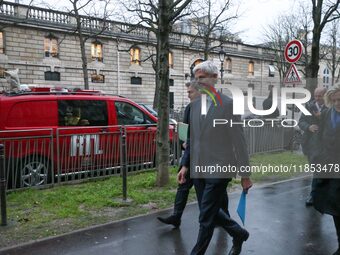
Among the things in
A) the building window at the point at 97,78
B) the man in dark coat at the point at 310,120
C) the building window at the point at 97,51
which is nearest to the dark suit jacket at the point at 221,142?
the man in dark coat at the point at 310,120

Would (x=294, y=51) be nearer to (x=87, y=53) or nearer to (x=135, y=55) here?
(x=87, y=53)

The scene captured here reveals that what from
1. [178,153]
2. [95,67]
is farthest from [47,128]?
[95,67]

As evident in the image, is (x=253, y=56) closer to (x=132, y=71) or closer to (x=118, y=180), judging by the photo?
(x=132, y=71)

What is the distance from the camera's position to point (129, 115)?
9.23 m

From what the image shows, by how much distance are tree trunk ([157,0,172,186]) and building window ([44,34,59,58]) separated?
32.0 m

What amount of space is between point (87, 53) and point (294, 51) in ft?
100

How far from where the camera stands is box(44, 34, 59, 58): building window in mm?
36562

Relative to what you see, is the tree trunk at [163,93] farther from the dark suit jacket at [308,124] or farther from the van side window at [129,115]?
the dark suit jacket at [308,124]

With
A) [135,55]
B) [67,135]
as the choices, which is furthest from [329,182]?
[135,55]

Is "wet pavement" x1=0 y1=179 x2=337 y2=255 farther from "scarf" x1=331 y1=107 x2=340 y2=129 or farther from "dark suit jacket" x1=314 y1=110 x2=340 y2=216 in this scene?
"scarf" x1=331 y1=107 x2=340 y2=129

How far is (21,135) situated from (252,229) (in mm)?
4666

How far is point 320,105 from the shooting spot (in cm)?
622

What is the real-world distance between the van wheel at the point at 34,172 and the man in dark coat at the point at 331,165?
17.3ft

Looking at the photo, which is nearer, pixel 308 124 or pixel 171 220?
pixel 171 220
